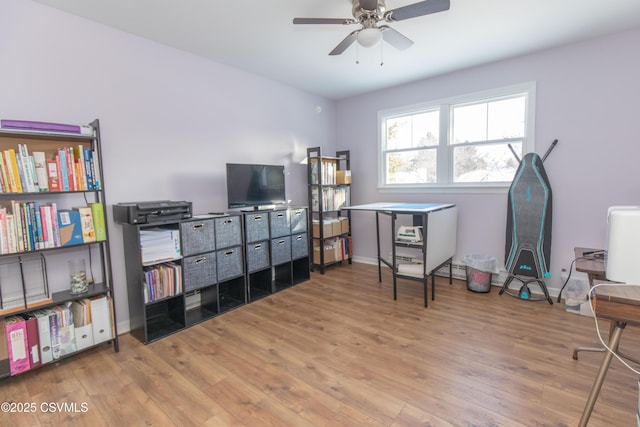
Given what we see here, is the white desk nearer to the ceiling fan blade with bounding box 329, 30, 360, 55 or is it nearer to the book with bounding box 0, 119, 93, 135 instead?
the ceiling fan blade with bounding box 329, 30, 360, 55

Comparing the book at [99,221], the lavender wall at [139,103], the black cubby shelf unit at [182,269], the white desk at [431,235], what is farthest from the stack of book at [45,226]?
the white desk at [431,235]

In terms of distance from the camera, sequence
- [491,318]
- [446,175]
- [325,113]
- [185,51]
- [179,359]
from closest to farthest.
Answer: [179,359] < [491,318] < [185,51] < [446,175] < [325,113]

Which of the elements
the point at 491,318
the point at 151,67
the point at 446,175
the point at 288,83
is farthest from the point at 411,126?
the point at 151,67

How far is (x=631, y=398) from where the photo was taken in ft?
5.60

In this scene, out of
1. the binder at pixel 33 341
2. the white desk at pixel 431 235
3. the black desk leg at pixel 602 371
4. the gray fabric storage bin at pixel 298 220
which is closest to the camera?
the black desk leg at pixel 602 371

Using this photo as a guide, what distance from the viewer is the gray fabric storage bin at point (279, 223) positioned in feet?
11.2

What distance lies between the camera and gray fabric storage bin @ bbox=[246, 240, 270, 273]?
10.5ft

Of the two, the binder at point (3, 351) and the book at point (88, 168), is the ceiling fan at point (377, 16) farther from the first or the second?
the binder at point (3, 351)

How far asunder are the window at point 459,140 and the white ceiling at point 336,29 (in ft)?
1.68

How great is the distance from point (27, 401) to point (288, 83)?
12.5 ft

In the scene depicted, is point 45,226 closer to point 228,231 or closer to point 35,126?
point 35,126

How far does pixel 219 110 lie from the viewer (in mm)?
3320

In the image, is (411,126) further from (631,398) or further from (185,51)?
(631,398)

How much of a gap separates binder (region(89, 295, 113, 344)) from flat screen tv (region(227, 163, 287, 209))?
136cm
